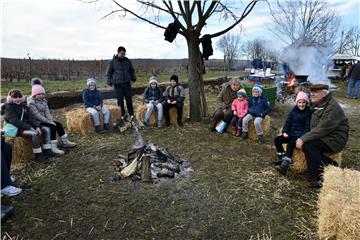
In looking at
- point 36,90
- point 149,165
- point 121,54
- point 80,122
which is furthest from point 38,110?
point 121,54

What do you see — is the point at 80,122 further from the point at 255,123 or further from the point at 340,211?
the point at 340,211

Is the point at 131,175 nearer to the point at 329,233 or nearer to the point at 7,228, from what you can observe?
the point at 7,228

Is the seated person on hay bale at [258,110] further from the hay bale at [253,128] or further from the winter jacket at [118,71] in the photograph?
the winter jacket at [118,71]

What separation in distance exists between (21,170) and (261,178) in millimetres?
3792

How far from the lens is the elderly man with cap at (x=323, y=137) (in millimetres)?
4559

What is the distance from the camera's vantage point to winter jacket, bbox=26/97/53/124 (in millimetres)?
5691

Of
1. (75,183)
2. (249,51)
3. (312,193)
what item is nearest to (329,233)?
(312,193)

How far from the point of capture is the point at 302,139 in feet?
15.4

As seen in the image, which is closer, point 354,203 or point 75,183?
point 354,203

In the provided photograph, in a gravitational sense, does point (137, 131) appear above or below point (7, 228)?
above

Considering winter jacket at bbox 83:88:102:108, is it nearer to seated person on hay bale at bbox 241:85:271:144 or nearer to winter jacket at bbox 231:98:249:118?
winter jacket at bbox 231:98:249:118

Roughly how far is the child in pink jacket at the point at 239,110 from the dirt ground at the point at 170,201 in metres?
0.96

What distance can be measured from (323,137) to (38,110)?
4886mm

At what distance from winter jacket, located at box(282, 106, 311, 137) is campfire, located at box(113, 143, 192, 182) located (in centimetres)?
177
